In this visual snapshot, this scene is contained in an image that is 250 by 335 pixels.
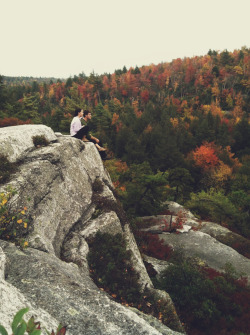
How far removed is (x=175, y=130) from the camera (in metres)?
71.4

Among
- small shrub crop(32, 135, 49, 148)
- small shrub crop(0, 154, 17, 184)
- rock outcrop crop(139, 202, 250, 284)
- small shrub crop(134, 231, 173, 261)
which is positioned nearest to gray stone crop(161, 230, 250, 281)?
rock outcrop crop(139, 202, 250, 284)

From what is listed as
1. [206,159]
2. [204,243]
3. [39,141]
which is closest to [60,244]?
[39,141]

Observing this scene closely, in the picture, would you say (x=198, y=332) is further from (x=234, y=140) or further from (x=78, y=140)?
(x=234, y=140)

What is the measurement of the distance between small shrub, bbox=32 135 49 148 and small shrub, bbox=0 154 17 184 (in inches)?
79.2

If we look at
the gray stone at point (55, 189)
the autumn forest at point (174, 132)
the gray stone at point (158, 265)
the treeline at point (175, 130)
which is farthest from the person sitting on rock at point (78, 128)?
the gray stone at point (158, 265)

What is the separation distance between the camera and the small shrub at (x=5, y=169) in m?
7.07

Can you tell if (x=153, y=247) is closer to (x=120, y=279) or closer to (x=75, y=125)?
(x=120, y=279)

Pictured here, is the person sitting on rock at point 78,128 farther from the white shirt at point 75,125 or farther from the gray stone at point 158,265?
the gray stone at point 158,265

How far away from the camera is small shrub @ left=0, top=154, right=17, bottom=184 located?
7074mm

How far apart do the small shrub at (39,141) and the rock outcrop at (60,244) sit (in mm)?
273

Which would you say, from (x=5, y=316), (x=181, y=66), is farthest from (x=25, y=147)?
(x=181, y=66)

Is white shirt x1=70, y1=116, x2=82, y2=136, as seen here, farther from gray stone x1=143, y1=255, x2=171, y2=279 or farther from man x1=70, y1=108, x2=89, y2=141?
gray stone x1=143, y1=255, x2=171, y2=279

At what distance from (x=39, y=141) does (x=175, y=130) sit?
6561 cm

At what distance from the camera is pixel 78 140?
12.1m
